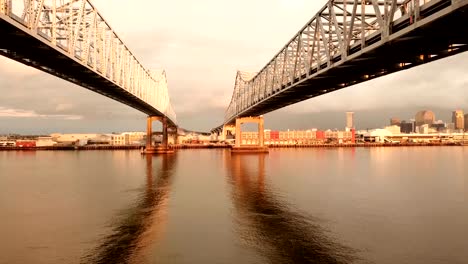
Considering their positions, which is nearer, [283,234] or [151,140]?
[283,234]

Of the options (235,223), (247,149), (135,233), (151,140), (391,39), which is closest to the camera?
(391,39)

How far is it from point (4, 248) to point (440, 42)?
81.1 ft

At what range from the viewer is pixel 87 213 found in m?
27.9

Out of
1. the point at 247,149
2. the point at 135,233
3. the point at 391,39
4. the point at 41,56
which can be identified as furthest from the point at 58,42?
the point at 247,149

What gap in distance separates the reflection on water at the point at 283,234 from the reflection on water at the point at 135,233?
217 inches

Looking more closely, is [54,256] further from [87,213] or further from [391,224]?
[391,224]

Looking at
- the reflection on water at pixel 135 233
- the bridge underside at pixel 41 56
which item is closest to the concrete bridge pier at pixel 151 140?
the bridge underside at pixel 41 56

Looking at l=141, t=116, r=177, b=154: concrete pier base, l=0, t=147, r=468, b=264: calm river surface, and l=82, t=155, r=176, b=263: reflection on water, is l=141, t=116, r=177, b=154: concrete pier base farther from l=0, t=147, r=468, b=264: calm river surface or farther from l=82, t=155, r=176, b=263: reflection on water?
l=82, t=155, r=176, b=263: reflection on water

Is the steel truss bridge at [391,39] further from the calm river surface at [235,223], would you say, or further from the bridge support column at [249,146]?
the bridge support column at [249,146]

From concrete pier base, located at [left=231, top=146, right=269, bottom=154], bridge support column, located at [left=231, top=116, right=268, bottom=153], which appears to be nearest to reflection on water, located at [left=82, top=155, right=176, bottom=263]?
bridge support column, located at [left=231, top=116, right=268, bottom=153]

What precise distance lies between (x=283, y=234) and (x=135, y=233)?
880cm

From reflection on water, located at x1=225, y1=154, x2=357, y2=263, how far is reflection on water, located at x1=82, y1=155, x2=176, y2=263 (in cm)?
552

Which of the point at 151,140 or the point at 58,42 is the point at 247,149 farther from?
the point at 58,42

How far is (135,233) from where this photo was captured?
22.0 meters
